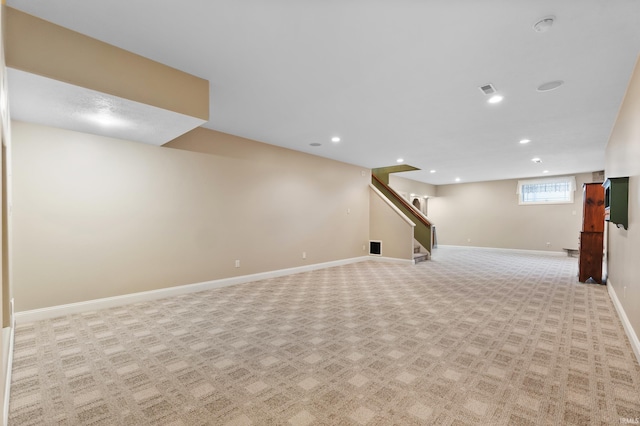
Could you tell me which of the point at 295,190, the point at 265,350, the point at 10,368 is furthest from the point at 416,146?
the point at 10,368

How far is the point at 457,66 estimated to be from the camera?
2.99 metres

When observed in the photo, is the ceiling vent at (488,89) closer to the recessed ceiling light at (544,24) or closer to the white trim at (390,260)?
the recessed ceiling light at (544,24)

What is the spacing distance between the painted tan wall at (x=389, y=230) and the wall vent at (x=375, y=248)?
7 cm

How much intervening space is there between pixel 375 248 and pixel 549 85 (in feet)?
19.6

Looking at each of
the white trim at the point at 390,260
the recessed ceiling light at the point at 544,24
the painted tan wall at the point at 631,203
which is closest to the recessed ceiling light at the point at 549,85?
the painted tan wall at the point at 631,203

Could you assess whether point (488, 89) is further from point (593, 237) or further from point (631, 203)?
point (593, 237)

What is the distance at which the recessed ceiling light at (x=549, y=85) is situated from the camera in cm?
331

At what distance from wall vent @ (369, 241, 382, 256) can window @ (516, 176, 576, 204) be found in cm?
632

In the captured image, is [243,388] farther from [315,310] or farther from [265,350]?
[315,310]

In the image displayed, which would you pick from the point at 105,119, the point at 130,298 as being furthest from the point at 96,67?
the point at 130,298

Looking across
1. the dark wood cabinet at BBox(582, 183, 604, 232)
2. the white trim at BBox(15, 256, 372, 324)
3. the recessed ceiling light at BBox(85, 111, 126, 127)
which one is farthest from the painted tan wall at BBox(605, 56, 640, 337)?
the recessed ceiling light at BBox(85, 111, 126, 127)

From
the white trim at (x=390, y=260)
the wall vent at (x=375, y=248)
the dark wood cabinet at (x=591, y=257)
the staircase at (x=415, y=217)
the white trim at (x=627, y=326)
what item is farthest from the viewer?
the staircase at (x=415, y=217)

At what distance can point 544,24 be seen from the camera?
2301 millimetres

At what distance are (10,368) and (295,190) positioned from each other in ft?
16.5
